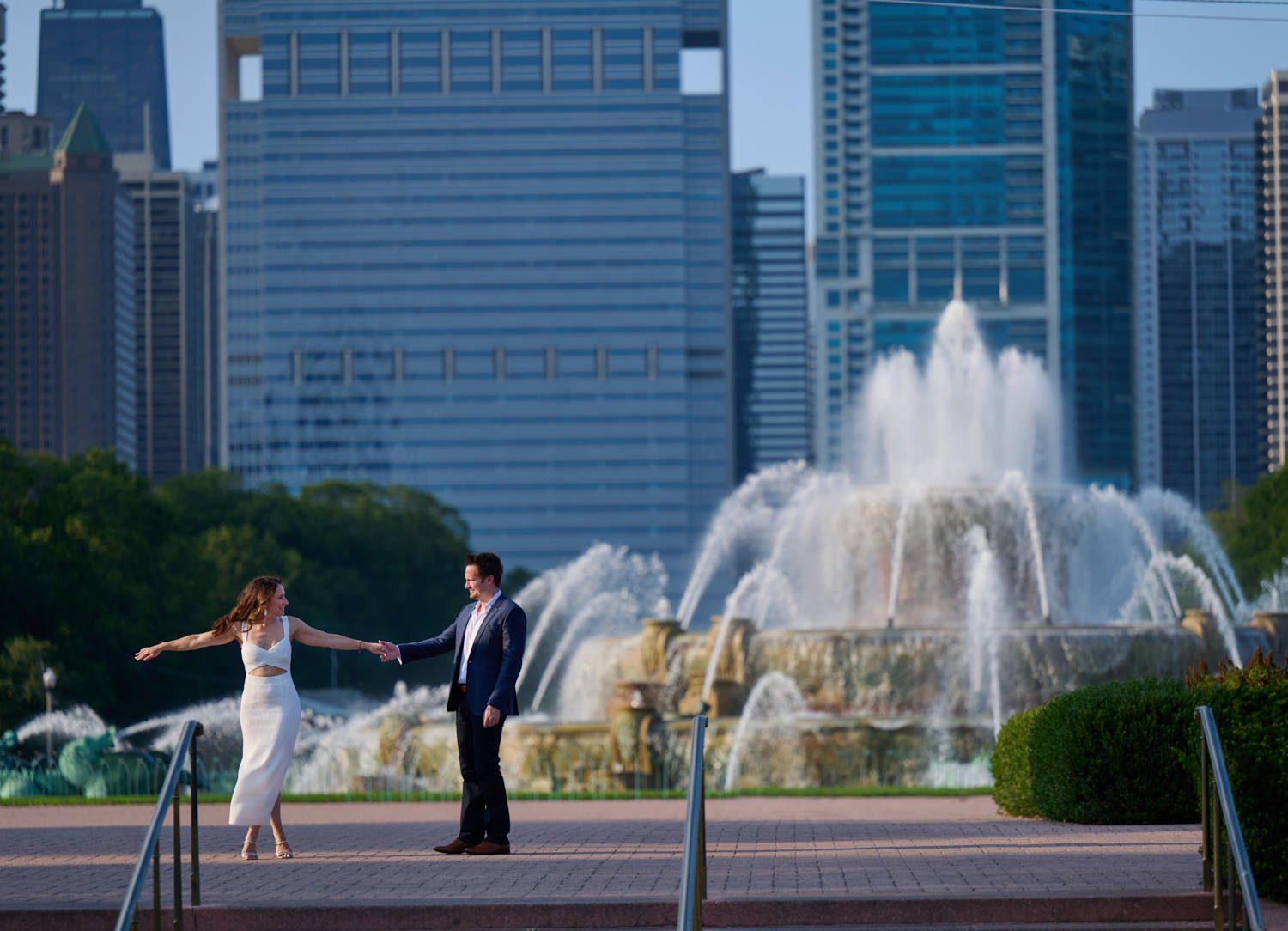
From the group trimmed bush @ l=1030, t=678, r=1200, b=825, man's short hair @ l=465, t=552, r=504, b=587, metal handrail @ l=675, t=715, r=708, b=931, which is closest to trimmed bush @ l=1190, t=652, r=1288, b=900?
metal handrail @ l=675, t=715, r=708, b=931

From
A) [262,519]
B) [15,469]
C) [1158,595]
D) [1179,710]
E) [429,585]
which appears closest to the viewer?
[1179,710]

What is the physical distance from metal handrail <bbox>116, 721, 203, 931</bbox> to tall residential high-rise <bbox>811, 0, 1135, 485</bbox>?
559ft

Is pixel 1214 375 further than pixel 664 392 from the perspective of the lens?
Yes

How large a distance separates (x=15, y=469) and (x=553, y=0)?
137228mm

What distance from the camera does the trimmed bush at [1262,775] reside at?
33.2ft

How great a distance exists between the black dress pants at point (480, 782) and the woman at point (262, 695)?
0.81 meters

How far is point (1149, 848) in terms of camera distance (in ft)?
41.7

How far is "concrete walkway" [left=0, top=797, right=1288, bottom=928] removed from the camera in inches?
402

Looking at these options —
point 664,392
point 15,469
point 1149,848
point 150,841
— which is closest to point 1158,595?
point 15,469

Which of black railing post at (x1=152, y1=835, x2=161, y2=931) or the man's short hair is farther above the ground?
the man's short hair

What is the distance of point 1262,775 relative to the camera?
33.3 ft

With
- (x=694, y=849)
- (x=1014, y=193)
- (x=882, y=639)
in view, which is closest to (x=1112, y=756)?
(x=694, y=849)

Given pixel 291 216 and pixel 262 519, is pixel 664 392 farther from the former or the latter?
pixel 262 519

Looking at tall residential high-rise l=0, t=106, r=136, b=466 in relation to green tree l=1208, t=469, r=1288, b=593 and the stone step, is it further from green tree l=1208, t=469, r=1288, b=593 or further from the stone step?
the stone step
